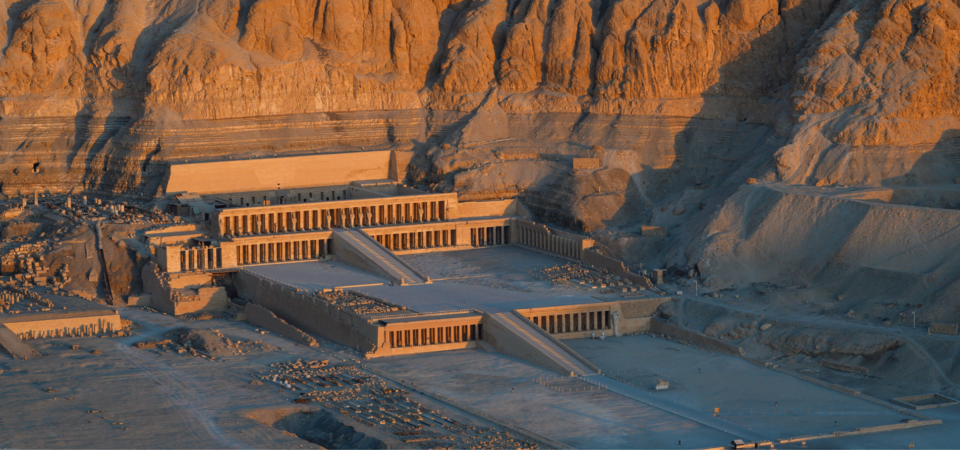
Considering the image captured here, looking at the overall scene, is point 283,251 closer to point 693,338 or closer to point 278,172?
point 278,172

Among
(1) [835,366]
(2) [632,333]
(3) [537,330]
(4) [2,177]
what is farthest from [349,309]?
(4) [2,177]

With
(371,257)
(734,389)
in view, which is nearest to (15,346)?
(371,257)

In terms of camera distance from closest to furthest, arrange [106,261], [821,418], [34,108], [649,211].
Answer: [821,418] < [106,261] < [649,211] < [34,108]

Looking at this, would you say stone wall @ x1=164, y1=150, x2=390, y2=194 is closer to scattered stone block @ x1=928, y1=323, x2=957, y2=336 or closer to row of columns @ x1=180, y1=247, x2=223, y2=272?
row of columns @ x1=180, y1=247, x2=223, y2=272

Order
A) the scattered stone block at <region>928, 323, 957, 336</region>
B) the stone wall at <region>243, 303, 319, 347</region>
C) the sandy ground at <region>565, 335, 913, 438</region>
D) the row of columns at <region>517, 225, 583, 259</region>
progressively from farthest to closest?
the row of columns at <region>517, 225, 583, 259</region>, the stone wall at <region>243, 303, 319, 347</region>, the scattered stone block at <region>928, 323, 957, 336</region>, the sandy ground at <region>565, 335, 913, 438</region>

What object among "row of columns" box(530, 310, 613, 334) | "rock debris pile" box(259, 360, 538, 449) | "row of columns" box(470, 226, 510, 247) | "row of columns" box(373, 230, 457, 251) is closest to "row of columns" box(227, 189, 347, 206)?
"row of columns" box(373, 230, 457, 251)

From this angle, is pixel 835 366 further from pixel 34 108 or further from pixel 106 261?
pixel 34 108
